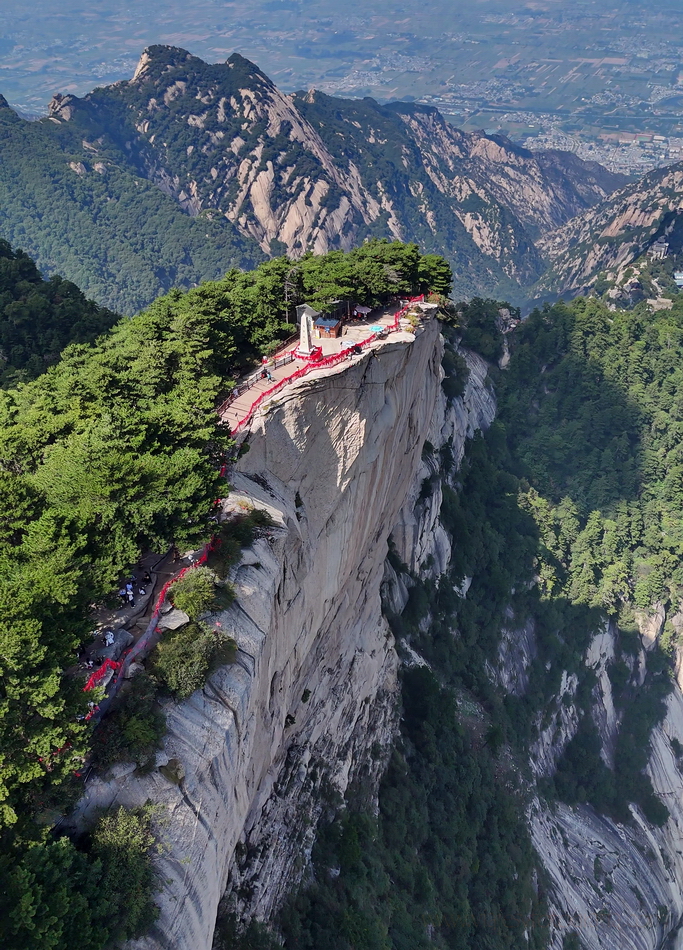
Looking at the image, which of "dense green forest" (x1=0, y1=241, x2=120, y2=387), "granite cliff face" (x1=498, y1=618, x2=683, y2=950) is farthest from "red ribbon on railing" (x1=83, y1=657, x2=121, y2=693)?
"granite cliff face" (x1=498, y1=618, x2=683, y2=950)

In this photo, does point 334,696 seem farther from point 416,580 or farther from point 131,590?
point 131,590

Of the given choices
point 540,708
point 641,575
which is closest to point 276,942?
point 540,708

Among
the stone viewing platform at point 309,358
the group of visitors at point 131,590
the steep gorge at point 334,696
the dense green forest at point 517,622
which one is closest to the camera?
the steep gorge at point 334,696

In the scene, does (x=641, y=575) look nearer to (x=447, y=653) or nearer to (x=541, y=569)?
(x=541, y=569)

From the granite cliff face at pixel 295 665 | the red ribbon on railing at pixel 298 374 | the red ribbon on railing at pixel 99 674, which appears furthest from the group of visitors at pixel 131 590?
the red ribbon on railing at pixel 298 374

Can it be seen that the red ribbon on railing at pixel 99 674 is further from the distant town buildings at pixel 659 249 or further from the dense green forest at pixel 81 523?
the distant town buildings at pixel 659 249

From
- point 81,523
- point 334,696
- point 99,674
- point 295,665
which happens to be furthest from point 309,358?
point 99,674
